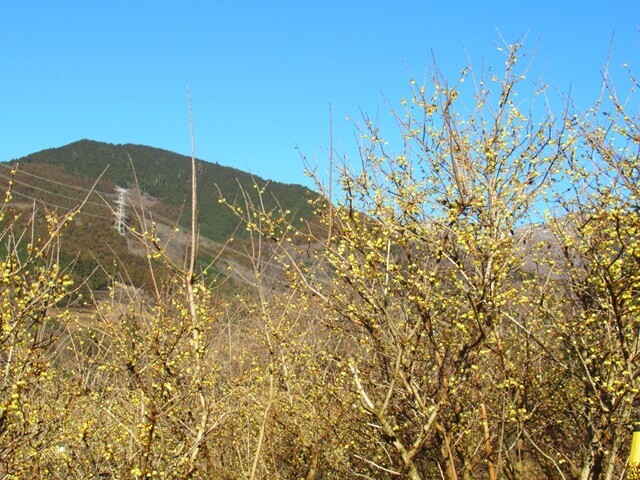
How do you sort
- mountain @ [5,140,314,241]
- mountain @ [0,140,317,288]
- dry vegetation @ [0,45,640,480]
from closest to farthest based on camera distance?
dry vegetation @ [0,45,640,480] → mountain @ [0,140,317,288] → mountain @ [5,140,314,241]

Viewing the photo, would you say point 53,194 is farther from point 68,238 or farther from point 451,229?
point 451,229

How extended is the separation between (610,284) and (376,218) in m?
2.24

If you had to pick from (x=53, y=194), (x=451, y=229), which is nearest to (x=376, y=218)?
(x=451, y=229)

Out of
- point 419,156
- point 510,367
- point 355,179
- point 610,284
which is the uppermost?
point 419,156

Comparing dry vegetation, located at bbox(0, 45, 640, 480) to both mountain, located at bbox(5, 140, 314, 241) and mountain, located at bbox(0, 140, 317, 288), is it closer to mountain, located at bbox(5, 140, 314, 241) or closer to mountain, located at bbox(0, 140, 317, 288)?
mountain, located at bbox(0, 140, 317, 288)

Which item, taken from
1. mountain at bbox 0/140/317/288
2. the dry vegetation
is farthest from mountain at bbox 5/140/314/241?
the dry vegetation

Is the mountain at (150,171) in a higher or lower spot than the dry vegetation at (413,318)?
higher

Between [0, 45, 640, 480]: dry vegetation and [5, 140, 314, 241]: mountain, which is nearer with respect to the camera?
[0, 45, 640, 480]: dry vegetation

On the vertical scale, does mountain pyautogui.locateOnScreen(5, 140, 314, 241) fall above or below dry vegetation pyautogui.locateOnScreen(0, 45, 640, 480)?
above

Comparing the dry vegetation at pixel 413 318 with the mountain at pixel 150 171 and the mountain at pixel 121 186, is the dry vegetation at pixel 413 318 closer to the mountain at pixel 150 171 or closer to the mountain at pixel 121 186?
the mountain at pixel 121 186

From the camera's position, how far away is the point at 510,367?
649 cm

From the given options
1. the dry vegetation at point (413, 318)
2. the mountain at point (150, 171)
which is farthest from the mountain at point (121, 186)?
the dry vegetation at point (413, 318)

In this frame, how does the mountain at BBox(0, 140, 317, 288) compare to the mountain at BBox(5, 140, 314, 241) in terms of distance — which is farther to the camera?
the mountain at BBox(5, 140, 314, 241)

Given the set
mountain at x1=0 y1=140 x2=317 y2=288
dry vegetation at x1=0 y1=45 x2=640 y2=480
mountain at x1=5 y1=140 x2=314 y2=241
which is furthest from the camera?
mountain at x1=5 y1=140 x2=314 y2=241
